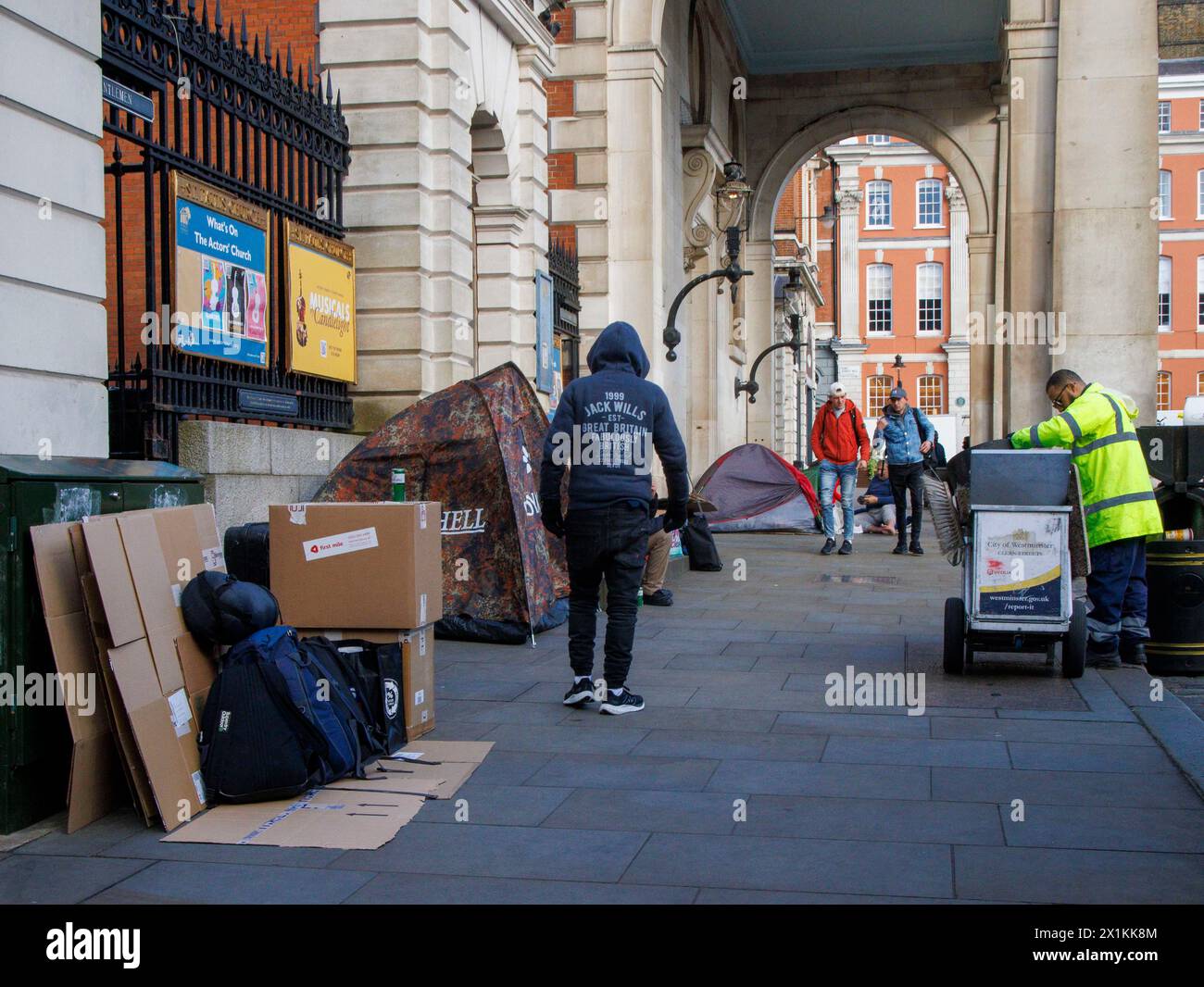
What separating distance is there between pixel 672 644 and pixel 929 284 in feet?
201

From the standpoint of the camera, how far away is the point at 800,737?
6168 millimetres

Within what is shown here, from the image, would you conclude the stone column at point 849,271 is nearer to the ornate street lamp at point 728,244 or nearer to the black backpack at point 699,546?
the ornate street lamp at point 728,244

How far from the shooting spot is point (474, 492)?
362 inches

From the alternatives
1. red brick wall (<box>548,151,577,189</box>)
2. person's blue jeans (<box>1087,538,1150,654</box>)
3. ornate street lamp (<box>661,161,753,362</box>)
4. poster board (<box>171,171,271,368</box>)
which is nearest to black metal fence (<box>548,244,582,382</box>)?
red brick wall (<box>548,151,577,189</box>)

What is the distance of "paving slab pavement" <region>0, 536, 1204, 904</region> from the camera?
4.09 m

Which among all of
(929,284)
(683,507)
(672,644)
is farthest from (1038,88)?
(929,284)

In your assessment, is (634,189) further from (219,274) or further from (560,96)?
(219,274)

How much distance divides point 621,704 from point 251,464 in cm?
333

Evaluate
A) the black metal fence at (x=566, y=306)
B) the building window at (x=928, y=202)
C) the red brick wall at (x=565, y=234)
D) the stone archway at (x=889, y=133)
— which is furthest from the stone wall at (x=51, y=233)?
the building window at (x=928, y=202)

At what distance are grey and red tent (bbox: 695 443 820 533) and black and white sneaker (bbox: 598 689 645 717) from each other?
13.9m

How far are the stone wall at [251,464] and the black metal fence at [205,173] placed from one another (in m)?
0.16

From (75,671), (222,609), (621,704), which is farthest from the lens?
(621,704)

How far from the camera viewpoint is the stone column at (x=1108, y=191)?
1544 cm

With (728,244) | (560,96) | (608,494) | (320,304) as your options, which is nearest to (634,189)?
(560,96)
